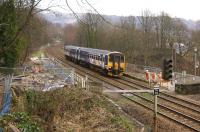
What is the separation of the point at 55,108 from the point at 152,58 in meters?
49.5

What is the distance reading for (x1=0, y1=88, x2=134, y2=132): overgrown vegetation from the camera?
15.2m

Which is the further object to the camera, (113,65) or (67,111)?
(113,65)

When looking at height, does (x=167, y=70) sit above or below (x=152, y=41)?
below

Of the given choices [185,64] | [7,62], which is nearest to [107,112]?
[7,62]

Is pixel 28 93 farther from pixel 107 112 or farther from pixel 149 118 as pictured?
pixel 149 118

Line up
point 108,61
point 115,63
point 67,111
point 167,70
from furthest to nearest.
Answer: point 115,63
point 108,61
point 67,111
point 167,70

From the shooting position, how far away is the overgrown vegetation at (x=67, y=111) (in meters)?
15.2

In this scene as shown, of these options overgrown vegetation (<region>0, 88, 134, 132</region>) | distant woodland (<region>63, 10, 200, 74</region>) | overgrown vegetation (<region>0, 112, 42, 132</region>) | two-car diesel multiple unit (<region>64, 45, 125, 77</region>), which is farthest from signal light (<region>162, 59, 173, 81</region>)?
distant woodland (<region>63, 10, 200, 74</region>)

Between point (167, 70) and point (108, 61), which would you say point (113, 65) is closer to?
point (108, 61)

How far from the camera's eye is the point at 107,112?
59.3 feet

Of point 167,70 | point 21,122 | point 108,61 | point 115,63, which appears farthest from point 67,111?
point 115,63

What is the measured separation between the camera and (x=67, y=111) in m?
17.3

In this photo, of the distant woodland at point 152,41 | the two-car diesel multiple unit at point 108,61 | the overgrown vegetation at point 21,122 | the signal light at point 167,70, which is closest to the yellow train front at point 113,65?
the two-car diesel multiple unit at point 108,61

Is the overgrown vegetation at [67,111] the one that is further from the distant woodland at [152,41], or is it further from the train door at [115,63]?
the distant woodland at [152,41]
